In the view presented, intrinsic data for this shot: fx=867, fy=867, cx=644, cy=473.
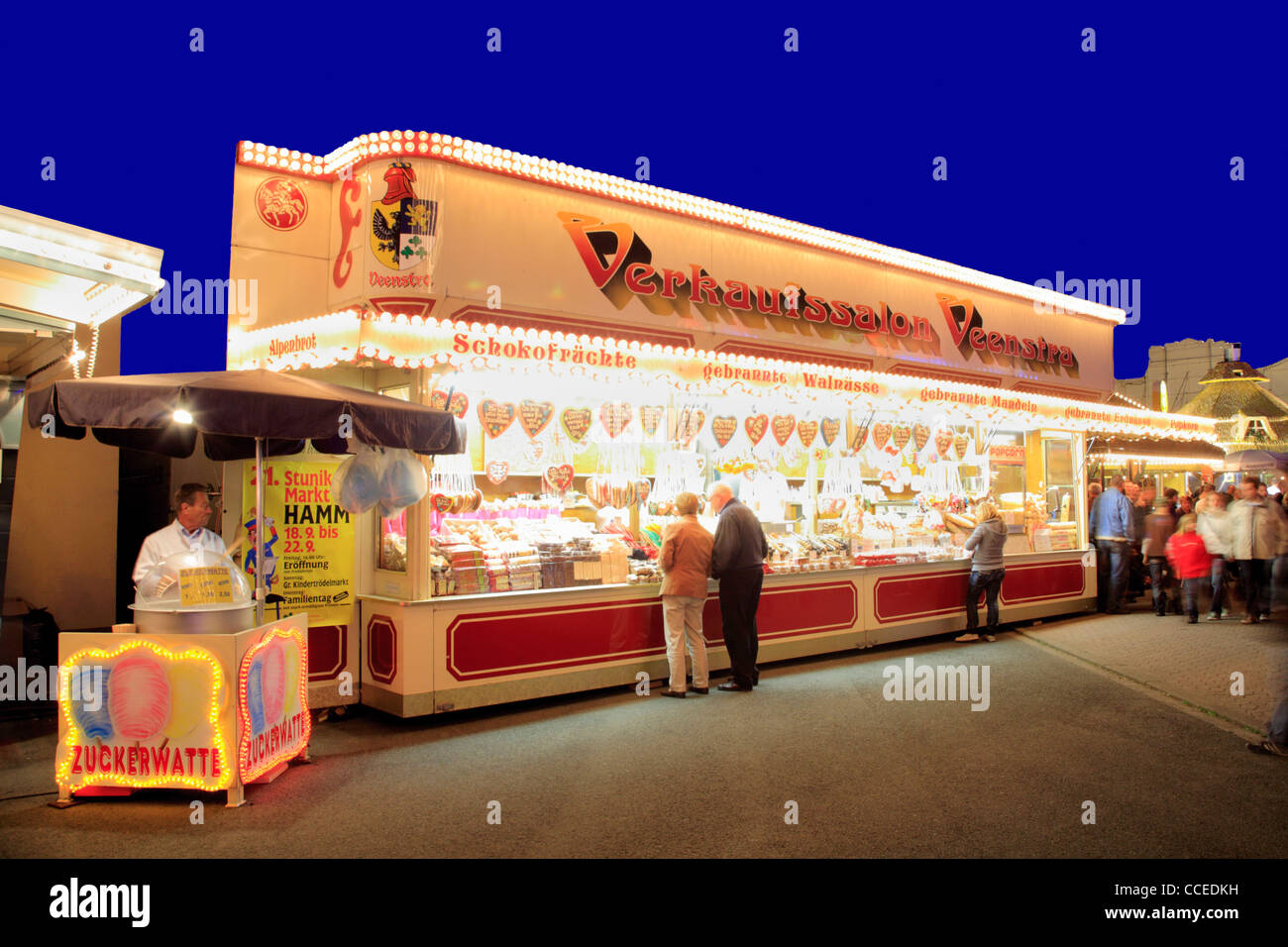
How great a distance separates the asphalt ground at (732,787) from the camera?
4.51 meters

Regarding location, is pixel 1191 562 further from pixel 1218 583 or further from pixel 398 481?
pixel 398 481

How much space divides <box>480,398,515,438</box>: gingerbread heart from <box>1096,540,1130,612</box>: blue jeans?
10.1 meters

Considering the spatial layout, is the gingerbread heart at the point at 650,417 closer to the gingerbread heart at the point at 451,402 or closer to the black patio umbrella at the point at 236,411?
the gingerbread heart at the point at 451,402

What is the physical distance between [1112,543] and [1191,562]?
123 cm

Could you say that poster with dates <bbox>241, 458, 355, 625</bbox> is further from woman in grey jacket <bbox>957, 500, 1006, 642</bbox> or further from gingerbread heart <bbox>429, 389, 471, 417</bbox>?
woman in grey jacket <bbox>957, 500, 1006, 642</bbox>

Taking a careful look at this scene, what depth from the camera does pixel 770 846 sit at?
4.43 m

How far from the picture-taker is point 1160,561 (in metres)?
13.4

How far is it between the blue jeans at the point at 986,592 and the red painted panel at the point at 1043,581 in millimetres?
869

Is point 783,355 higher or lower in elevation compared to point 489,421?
higher

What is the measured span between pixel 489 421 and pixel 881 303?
20.6 feet

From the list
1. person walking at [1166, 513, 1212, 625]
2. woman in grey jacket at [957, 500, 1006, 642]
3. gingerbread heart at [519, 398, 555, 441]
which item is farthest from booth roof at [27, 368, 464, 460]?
person walking at [1166, 513, 1212, 625]

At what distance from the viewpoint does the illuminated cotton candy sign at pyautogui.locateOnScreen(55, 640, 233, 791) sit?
5.22m

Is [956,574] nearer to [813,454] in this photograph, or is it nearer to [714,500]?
[813,454]
